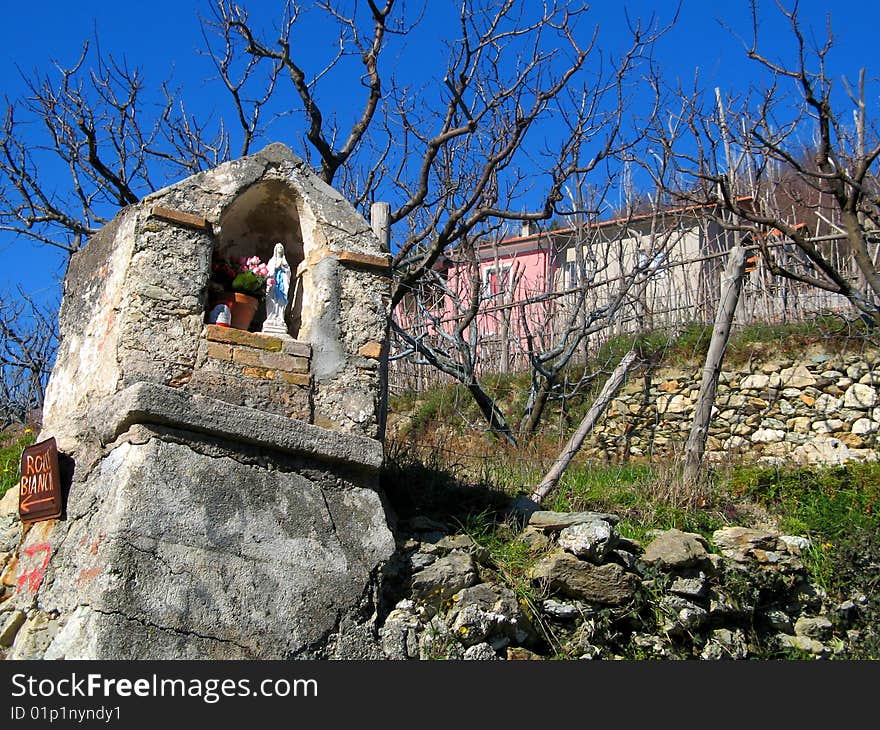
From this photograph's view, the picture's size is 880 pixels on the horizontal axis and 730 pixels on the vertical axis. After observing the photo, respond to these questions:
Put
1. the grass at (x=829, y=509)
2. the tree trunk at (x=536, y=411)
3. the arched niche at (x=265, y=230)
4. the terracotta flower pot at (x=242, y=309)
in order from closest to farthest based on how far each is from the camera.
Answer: the terracotta flower pot at (x=242, y=309), the arched niche at (x=265, y=230), the grass at (x=829, y=509), the tree trunk at (x=536, y=411)

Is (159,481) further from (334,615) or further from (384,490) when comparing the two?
(384,490)

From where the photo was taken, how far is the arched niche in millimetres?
5547

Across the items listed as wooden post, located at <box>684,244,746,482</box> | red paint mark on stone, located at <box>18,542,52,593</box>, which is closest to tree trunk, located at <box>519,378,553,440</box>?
wooden post, located at <box>684,244,746,482</box>

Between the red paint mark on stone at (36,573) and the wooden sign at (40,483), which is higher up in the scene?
the wooden sign at (40,483)

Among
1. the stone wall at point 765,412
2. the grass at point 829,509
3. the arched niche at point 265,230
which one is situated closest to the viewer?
the arched niche at point 265,230

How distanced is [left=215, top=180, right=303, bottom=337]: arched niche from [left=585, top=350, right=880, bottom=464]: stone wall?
4.88 metres

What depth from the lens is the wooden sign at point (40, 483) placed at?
475 cm

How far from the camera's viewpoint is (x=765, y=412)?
10.1 meters

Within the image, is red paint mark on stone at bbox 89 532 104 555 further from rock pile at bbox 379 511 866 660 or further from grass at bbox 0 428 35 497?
grass at bbox 0 428 35 497

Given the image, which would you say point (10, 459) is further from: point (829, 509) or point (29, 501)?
point (829, 509)

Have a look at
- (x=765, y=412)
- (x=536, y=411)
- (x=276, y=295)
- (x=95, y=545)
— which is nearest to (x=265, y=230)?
(x=276, y=295)

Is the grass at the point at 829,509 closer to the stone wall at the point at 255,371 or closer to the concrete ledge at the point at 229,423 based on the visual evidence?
the concrete ledge at the point at 229,423

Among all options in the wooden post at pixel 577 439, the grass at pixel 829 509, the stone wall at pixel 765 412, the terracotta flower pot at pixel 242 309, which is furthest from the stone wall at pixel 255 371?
the stone wall at pixel 765 412

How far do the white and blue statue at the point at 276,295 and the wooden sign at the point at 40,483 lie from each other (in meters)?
1.31
